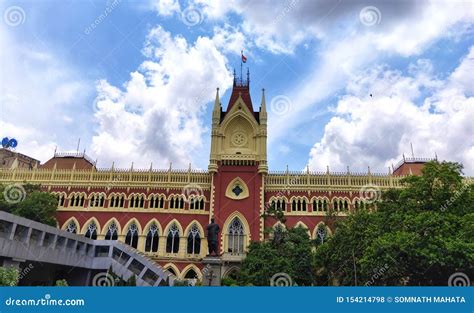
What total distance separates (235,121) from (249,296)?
28752 mm

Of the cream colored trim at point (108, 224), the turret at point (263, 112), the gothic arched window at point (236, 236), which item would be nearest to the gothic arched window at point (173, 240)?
the cream colored trim at point (108, 224)

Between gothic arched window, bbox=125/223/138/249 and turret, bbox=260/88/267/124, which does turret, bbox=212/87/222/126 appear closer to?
turret, bbox=260/88/267/124

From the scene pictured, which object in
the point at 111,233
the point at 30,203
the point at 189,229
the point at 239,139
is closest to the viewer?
the point at 30,203

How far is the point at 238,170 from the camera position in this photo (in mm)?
35781

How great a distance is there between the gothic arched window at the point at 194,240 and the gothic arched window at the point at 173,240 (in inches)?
47.4

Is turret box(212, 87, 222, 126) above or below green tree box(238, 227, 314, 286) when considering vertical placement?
above

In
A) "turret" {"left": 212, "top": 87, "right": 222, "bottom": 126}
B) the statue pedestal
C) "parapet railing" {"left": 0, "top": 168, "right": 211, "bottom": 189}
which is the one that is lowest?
the statue pedestal

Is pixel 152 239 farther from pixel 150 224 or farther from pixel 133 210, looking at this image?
pixel 133 210

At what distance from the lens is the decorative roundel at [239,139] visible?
123 feet

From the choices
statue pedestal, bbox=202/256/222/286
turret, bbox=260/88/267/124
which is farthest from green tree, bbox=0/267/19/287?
turret, bbox=260/88/267/124

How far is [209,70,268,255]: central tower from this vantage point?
3378 cm

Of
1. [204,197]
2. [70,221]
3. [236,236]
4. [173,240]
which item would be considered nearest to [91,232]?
[70,221]

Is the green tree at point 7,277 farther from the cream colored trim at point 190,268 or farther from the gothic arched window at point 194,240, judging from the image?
the gothic arched window at point 194,240

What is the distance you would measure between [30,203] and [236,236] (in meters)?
18.3
